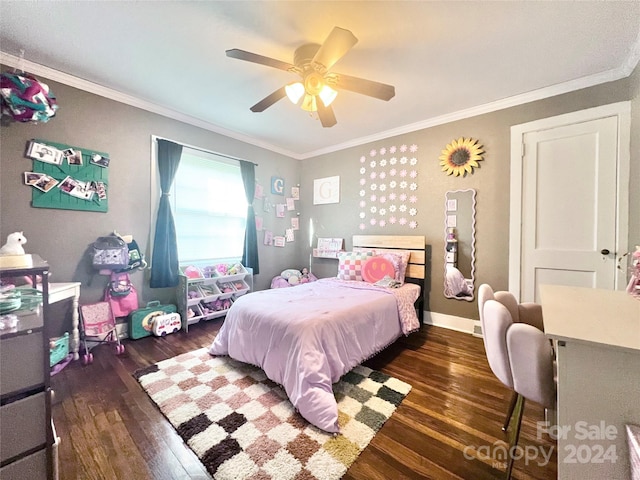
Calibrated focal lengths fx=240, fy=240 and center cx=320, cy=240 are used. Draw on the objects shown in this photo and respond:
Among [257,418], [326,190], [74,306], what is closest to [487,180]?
[326,190]

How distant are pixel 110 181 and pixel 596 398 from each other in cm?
374

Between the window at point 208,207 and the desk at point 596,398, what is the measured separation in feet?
11.4

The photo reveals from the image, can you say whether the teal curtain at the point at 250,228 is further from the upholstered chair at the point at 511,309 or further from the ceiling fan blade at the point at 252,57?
the upholstered chair at the point at 511,309

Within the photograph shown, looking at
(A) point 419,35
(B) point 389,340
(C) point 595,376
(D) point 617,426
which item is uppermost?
(A) point 419,35

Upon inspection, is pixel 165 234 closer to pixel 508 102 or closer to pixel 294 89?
pixel 294 89

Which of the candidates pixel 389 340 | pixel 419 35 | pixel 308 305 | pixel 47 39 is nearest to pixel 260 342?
pixel 308 305

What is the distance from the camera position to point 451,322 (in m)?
2.97

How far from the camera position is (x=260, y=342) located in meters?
1.83

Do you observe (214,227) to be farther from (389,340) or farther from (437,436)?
(437,436)

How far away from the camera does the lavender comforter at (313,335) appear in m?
1.50

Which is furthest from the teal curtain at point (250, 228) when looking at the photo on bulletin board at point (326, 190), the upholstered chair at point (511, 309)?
the upholstered chair at point (511, 309)

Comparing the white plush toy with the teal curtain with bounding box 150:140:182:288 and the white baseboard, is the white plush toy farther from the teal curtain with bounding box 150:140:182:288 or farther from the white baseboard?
the white baseboard

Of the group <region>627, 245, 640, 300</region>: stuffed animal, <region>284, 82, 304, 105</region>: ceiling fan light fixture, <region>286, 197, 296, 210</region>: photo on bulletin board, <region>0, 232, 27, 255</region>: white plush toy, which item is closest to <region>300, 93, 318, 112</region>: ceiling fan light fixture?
<region>284, 82, 304, 105</region>: ceiling fan light fixture

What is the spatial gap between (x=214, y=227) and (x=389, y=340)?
107 inches
